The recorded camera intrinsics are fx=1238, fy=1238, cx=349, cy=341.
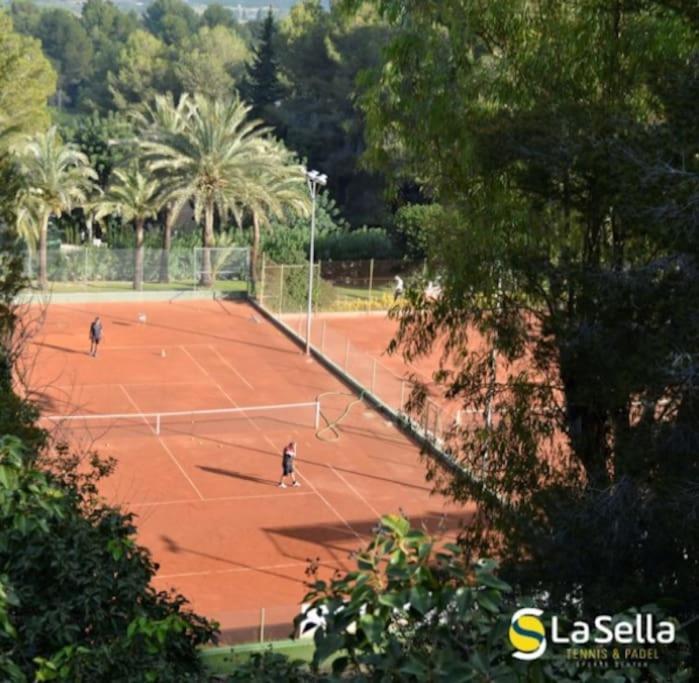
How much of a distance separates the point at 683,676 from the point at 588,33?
30.1 ft

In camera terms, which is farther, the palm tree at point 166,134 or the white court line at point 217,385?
the palm tree at point 166,134

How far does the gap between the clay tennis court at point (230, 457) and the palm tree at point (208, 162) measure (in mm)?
5734

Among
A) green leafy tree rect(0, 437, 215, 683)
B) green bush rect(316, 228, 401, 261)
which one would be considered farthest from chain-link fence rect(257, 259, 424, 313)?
green leafy tree rect(0, 437, 215, 683)

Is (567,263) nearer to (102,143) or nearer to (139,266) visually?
(139,266)

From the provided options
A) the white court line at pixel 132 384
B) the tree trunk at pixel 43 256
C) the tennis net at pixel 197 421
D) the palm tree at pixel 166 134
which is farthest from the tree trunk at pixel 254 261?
the tennis net at pixel 197 421

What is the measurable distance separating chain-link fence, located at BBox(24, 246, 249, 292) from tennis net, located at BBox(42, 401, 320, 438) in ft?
50.4

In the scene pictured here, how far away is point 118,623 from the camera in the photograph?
30.0 ft

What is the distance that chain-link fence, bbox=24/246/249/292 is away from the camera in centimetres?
4494

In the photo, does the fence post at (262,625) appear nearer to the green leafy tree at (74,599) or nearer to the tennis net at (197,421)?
the green leafy tree at (74,599)

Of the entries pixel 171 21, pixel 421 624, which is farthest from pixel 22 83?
pixel 171 21

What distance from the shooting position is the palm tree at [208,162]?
44.1 m

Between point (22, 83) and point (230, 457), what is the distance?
3194 centimetres

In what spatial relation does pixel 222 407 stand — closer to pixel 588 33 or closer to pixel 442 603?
pixel 588 33

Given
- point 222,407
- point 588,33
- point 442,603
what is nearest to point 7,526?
point 442,603
